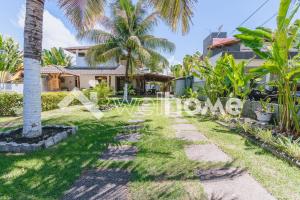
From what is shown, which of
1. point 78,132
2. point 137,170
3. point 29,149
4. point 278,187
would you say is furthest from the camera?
point 78,132

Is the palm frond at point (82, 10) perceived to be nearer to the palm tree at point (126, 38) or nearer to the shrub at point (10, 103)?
the shrub at point (10, 103)

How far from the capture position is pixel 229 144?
20.1ft

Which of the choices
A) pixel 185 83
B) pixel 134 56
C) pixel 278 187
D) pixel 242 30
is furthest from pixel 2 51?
pixel 278 187

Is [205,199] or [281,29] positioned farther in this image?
[281,29]

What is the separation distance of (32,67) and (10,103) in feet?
24.0

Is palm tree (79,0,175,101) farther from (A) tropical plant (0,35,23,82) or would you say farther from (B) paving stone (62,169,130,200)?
(A) tropical plant (0,35,23,82)

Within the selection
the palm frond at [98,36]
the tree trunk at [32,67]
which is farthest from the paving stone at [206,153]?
the palm frond at [98,36]

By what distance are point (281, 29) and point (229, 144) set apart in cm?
346

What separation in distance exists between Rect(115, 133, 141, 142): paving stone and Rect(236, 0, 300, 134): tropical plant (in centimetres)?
422

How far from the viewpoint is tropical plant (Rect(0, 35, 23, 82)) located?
30866 mm

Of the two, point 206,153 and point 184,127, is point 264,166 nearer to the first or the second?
point 206,153

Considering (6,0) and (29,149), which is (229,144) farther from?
(6,0)

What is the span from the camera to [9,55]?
32.3 meters

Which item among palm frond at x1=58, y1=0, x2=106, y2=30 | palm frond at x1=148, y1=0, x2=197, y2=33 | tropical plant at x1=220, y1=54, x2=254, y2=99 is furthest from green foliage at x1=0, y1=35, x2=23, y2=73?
tropical plant at x1=220, y1=54, x2=254, y2=99
